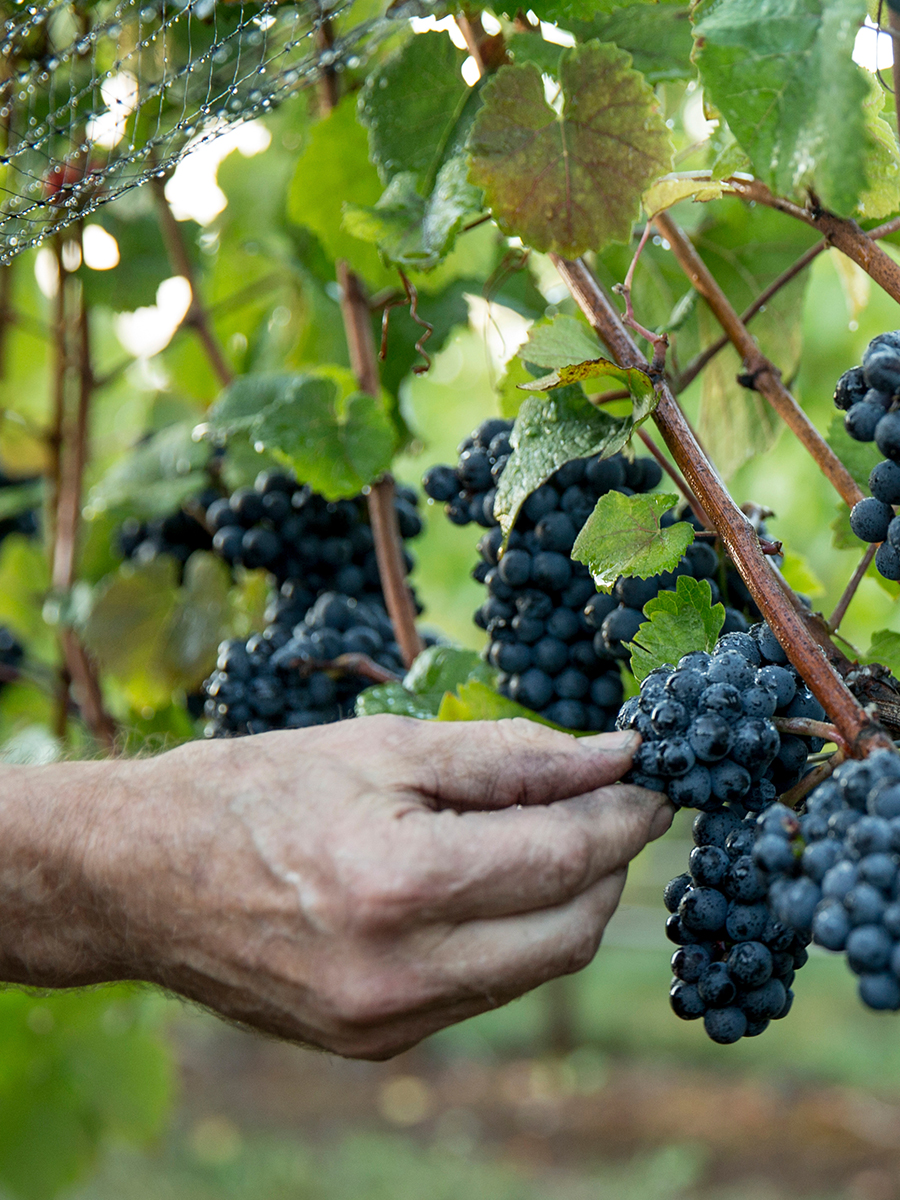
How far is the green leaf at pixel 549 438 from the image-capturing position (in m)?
0.82

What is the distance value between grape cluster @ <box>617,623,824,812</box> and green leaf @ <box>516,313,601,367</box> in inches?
10.1

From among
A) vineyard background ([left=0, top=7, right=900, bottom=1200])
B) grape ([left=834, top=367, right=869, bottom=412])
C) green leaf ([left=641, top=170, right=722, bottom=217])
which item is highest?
green leaf ([left=641, top=170, right=722, bottom=217])

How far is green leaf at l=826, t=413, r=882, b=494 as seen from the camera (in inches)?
37.4

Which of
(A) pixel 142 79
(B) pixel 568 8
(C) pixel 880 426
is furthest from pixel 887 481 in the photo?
(A) pixel 142 79

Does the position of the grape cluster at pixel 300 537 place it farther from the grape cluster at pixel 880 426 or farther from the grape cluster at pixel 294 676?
the grape cluster at pixel 880 426

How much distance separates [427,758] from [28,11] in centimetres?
78

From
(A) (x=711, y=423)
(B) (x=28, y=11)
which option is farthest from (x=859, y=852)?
(B) (x=28, y=11)

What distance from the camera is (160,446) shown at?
1.58 m

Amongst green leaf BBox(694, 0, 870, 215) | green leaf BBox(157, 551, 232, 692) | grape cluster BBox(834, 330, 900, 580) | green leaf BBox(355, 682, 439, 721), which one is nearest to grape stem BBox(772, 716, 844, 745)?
grape cluster BBox(834, 330, 900, 580)

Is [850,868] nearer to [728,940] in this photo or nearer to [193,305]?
[728,940]

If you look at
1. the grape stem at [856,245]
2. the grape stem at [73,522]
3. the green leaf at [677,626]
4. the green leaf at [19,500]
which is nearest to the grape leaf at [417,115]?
the grape stem at [856,245]

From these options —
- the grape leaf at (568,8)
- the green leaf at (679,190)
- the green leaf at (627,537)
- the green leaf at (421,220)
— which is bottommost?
the green leaf at (627,537)

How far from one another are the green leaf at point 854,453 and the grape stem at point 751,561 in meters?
0.24

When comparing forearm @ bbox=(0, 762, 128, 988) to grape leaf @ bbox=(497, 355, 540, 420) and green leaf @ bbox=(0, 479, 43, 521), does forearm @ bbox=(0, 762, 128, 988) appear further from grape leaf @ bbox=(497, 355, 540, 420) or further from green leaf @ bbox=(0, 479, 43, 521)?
green leaf @ bbox=(0, 479, 43, 521)
